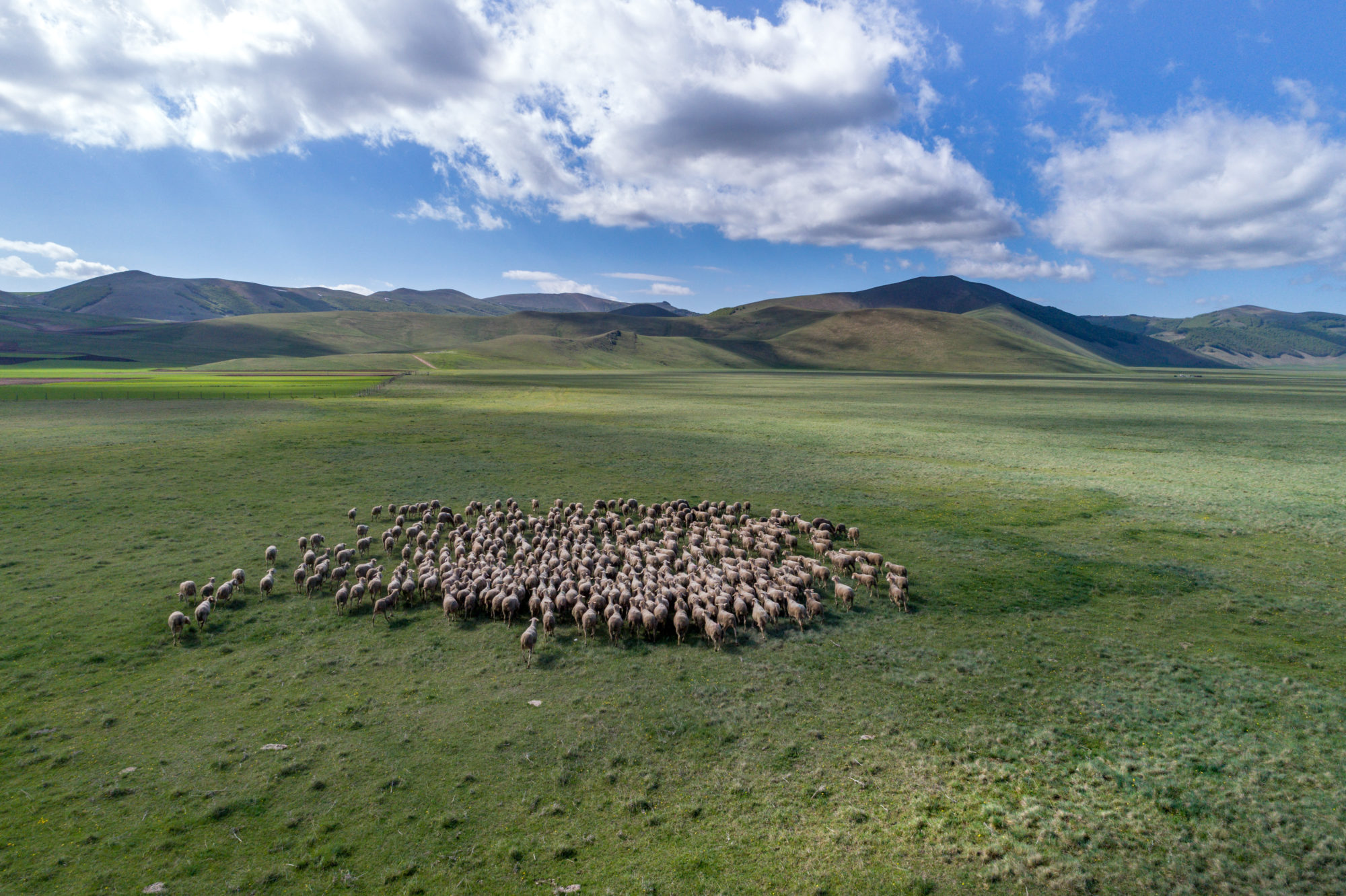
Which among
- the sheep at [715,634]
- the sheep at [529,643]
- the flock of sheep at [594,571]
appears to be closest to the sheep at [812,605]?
the flock of sheep at [594,571]

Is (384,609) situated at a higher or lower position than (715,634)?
lower

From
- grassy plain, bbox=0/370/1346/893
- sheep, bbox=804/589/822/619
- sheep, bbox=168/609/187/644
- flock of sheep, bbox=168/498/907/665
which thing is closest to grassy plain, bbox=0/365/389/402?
grassy plain, bbox=0/370/1346/893

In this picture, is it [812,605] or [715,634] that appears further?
[812,605]

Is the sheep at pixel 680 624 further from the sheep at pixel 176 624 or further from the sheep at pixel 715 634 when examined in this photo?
the sheep at pixel 176 624

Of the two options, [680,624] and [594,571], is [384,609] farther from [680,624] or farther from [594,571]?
[680,624]

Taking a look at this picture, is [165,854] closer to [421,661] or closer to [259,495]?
[421,661]

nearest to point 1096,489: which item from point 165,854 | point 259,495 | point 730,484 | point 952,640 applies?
point 730,484

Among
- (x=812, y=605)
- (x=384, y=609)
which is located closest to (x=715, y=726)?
(x=812, y=605)
